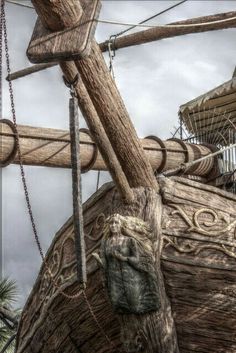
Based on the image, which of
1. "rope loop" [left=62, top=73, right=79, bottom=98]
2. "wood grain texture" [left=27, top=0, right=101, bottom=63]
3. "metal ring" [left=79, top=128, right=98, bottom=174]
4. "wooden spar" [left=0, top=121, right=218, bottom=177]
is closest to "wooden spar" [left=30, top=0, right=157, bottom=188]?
"rope loop" [left=62, top=73, right=79, bottom=98]

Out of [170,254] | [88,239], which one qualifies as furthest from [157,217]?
[88,239]

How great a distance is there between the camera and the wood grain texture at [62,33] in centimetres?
515

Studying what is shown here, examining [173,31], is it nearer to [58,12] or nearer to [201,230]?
[201,230]

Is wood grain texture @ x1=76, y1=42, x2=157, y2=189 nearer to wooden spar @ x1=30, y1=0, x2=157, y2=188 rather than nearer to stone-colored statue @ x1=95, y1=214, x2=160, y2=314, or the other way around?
wooden spar @ x1=30, y1=0, x2=157, y2=188

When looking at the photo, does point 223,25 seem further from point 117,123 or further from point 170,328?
point 170,328

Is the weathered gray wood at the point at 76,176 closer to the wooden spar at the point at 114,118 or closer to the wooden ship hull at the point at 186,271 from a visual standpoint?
the wooden spar at the point at 114,118

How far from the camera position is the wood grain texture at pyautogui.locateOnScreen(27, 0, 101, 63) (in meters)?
5.15

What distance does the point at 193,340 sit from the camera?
249 inches

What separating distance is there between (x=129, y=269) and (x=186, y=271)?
0.55 m

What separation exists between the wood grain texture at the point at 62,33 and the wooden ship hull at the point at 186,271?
163 cm

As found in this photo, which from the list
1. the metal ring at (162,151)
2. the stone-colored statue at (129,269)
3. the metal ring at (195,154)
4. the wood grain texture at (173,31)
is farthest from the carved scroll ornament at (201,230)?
the metal ring at (195,154)

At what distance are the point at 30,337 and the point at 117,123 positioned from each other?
2.64 metres

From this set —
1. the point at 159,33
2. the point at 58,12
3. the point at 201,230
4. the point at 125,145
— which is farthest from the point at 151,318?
the point at 159,33

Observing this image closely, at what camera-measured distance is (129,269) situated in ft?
19.5
